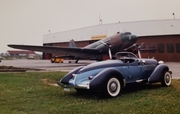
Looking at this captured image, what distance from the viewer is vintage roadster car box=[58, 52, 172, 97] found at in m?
5.28

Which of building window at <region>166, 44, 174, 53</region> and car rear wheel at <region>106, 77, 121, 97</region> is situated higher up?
building window at <region>166, 44, 174, 53</region>

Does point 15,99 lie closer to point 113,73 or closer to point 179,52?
point 113,73

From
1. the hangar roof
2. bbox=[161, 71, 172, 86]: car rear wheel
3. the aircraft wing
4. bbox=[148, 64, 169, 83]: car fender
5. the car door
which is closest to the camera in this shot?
the car door

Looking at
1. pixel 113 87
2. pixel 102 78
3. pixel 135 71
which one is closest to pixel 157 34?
pixel 135 71

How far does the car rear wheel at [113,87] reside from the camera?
17.5 feet

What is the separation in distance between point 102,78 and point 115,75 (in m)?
0.51

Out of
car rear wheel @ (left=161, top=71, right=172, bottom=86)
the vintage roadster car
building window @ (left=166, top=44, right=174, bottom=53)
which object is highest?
building window @ (left=166, top=44, right=174, bottom=53)

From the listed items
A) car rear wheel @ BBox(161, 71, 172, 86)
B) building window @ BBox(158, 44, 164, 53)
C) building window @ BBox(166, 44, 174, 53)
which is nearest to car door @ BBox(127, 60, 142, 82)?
car rear wheel @ BBox(161, 71, 172, 86)

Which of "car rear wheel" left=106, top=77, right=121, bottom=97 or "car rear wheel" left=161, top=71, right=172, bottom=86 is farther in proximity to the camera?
"car rear wheel" left=161, top=71, right=172, bottom=86

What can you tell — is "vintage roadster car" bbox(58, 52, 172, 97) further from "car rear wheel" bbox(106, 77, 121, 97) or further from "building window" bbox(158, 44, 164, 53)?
"building window" bbox(158, 44, 164, 53)

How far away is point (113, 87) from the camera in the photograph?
5473 mm

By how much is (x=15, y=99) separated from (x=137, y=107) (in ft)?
10.4

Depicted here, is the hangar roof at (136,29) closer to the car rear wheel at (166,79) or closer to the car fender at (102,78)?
the car rear wheel at (166,79)

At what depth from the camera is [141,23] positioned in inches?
1414
